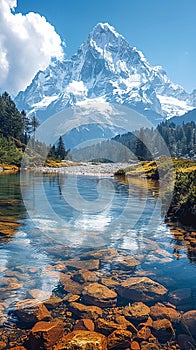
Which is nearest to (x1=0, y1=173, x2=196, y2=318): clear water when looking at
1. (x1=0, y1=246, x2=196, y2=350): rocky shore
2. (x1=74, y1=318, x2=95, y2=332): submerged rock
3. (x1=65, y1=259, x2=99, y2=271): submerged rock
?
(x1=0, y1=246, x2=196, y2=350): rocky shore

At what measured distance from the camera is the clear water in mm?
8719

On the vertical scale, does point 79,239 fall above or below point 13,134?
below

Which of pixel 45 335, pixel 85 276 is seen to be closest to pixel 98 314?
pixel 45 335

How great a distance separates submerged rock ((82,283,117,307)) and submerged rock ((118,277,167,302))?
0.36 metres

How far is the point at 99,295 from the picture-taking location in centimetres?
751

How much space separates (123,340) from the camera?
5.93 m

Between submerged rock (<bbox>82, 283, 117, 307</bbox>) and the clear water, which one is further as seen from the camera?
the clear water

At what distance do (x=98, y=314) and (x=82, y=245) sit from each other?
5165 millimetres

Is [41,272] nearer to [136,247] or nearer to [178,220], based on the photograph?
[136,247]

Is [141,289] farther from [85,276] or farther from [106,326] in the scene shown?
[106,326]

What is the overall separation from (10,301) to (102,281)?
261 cm

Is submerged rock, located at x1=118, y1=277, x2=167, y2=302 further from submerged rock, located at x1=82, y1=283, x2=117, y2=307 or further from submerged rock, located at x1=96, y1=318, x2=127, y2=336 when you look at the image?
submerged rock, located at x1=96, y1=318, x2=127, y2=336

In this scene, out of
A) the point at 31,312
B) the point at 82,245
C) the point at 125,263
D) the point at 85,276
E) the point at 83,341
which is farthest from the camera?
the point at 82,245

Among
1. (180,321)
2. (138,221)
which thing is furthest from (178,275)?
(138,221)
